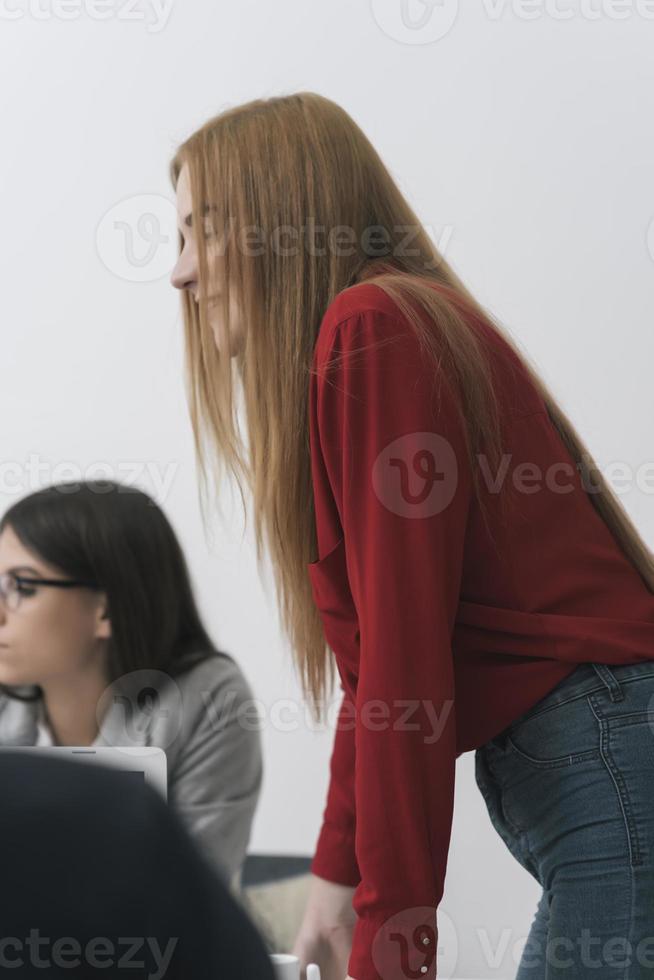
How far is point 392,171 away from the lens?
2.44m

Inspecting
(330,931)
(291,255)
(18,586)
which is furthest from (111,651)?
(291,255)

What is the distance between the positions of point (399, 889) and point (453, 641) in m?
0.21

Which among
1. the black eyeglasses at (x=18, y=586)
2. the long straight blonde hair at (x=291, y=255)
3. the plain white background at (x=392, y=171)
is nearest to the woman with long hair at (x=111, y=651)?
the black eyeglasses at (x=18, y=586)

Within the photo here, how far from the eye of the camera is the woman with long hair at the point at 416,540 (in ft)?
2.94

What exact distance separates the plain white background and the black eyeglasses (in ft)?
1.48

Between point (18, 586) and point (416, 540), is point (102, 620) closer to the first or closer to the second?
point (18, 586)

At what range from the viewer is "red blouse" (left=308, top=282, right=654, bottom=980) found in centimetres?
89

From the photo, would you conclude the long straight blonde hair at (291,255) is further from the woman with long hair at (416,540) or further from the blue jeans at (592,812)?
the blue jeans at (592,812)

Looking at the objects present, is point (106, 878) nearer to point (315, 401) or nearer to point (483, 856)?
point (315, 401)

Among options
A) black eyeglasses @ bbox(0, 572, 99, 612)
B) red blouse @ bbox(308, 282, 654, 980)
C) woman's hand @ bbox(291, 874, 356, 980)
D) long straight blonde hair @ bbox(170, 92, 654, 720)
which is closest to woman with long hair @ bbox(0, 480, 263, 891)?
black eyeglasses @ bbox(0, 572, 99, 612)

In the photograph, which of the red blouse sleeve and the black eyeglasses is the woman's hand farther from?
the black eyeglasses

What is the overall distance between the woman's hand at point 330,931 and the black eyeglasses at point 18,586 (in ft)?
3.38

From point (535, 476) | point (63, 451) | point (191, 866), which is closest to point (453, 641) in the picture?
point (535, 476)

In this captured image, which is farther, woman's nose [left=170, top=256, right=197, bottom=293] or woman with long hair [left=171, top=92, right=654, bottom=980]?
woman's nose [left=170, top=256, right=197, bottom=293]
